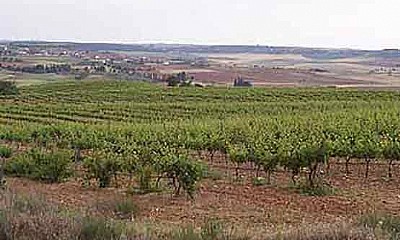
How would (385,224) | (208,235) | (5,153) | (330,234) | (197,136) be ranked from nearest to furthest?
1. (330,234)
2. (208,235)
3. (385,224)
4. (5,153)
5. (197,136)

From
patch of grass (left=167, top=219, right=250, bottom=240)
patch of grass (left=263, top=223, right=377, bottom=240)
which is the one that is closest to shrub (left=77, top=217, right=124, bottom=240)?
patch of grass (left=167, top=219, right=250, bottom=240)

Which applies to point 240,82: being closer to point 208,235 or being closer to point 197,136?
point 197,136

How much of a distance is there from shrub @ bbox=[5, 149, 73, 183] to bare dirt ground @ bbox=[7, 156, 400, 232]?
33 centimetres

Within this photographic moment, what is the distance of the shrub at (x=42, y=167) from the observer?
1656cm

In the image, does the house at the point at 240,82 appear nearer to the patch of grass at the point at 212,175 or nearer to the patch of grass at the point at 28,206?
the patch of grass at the point at 212,175

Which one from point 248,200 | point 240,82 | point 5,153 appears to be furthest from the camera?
point 240,82

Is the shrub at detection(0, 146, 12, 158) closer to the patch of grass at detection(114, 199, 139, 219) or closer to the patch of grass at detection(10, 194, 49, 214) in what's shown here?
the patch of grass at detection(114, 199, 139, 219)

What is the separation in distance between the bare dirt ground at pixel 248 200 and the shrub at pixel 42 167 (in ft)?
1.10

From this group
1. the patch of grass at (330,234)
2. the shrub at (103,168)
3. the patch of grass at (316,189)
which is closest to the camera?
the patch of grass at (330,234)

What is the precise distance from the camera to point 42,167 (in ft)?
55.5

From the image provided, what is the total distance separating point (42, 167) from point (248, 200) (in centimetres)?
597

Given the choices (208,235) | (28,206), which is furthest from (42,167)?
(208,235)

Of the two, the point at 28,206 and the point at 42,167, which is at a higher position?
the point at 28,206

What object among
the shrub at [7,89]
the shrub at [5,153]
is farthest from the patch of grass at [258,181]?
the shrub at [7,89]
